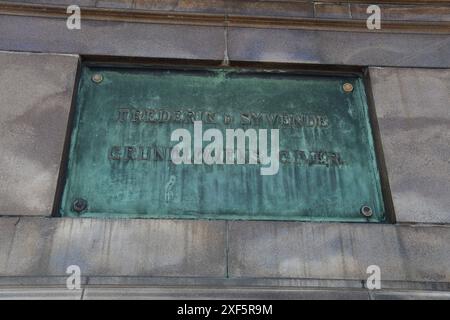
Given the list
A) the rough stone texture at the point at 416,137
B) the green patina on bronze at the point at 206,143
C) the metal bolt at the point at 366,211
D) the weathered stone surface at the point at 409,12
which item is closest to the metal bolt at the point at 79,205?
the green patina on bronze at the point at 206,143

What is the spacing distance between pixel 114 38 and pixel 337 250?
356 centimetres

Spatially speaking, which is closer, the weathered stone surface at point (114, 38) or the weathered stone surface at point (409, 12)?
the weathered stone surface at point (114, 38)

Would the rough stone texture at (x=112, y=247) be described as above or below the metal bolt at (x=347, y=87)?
below

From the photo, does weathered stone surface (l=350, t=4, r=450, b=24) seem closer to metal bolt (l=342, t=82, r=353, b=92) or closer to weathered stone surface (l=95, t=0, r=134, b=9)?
metal bolt (l=342, t=82, r=353, b=92)

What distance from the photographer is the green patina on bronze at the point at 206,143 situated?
6199 millimetres

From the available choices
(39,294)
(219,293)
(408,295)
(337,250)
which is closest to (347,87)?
(337,250)

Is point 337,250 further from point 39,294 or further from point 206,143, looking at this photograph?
point 39,294

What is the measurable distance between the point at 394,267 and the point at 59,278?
3055 mm

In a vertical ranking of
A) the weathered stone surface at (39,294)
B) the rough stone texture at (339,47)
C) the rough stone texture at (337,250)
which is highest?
the rough stone texture at (339,47)

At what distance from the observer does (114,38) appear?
7.16 metres

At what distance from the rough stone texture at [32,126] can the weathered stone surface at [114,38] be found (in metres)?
0.20

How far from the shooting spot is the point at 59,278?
5.39 metres

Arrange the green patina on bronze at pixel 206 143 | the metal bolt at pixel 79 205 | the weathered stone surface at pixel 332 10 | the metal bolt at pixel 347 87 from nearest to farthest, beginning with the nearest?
the metal bolt at pixel 79 205
the green patina on bronze at pixel 206 143
the metal bolt at pixel 347 87
the weathered stone surface at pixel 332 10

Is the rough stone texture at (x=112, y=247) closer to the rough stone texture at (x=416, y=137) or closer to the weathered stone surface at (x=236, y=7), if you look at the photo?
the rough stone texture at (x=416, y=137)
